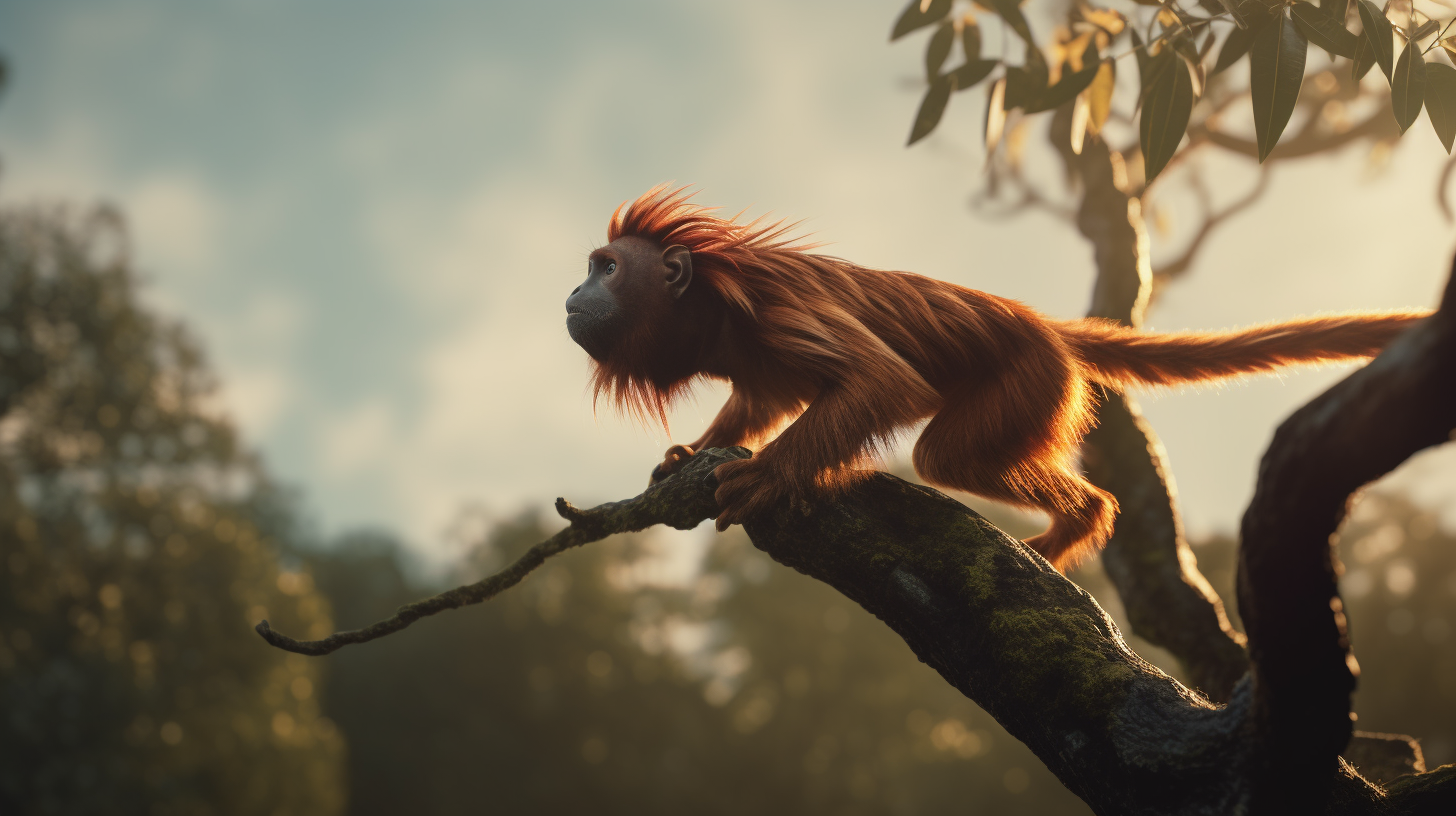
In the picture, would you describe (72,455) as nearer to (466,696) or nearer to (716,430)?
(466,696)

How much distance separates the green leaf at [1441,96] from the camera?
2.75m

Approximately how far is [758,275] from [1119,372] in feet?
5.26

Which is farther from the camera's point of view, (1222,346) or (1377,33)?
(1222,346)

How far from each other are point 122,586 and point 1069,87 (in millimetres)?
27593

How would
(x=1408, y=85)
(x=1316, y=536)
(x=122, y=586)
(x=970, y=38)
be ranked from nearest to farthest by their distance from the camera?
(x=1316, y=536) → (x=1408, y=85) → (x=970, y=38) → (x=122, y=586)

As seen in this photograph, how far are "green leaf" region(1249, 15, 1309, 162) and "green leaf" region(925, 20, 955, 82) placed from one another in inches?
52.3

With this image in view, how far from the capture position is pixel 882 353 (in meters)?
3.48

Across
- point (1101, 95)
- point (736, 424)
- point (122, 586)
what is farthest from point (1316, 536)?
point (122, 586)

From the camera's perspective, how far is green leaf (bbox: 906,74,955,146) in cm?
351

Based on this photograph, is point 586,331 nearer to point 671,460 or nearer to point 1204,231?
point 671,460

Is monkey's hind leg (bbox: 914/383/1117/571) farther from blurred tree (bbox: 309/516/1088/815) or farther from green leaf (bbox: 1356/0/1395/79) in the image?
blurred tree (bbox: 309/516/1088/815)

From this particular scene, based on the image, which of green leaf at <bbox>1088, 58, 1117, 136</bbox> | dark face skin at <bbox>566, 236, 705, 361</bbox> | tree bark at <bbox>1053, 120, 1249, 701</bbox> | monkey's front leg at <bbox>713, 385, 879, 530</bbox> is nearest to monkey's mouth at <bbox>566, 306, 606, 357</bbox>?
dark face skin at <bbox>566, 236, 705, 361</bbox>

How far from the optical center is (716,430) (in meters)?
4.63

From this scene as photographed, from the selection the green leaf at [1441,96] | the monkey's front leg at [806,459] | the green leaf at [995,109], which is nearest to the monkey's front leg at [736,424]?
the monkey's front leg at [806,459]
